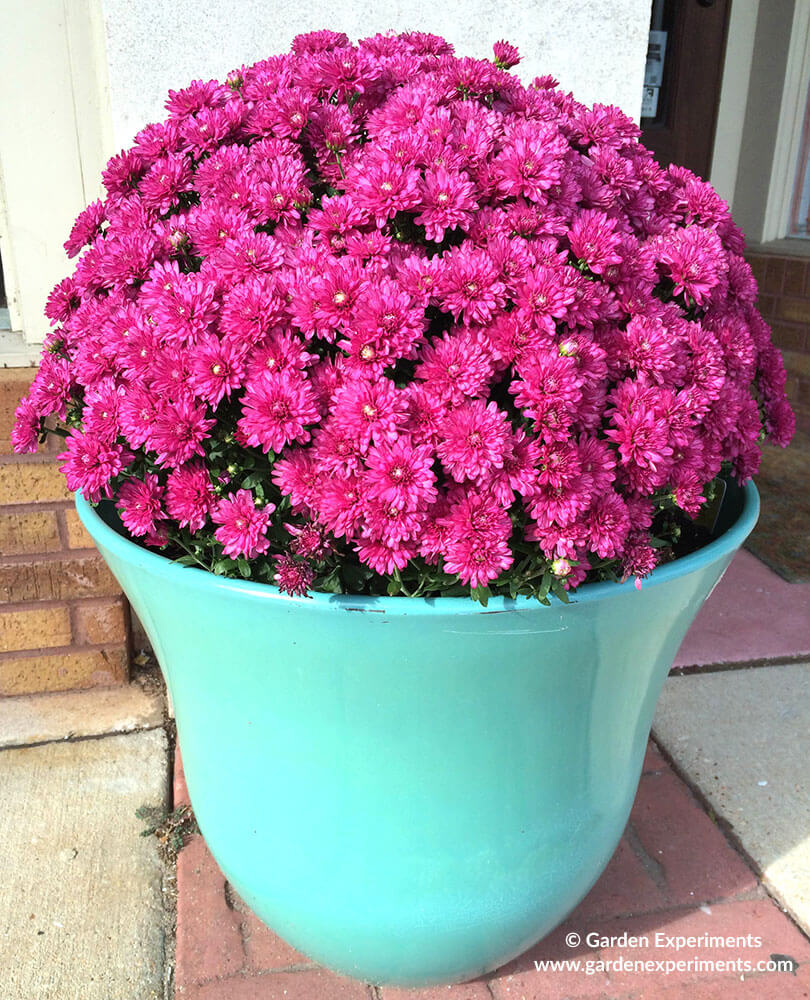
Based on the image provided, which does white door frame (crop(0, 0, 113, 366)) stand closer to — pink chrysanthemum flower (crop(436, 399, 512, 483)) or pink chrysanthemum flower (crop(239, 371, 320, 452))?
pink chrysanthemum flower (crop(239, 371, 320, 452))

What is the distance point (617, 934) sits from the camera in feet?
5.97

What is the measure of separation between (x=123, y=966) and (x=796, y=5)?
4637 mm

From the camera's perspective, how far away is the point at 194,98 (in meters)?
1.53

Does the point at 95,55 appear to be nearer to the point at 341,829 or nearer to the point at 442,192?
the point at 442,192

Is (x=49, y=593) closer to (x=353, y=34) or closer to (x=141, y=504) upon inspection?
(x=141, y=504)

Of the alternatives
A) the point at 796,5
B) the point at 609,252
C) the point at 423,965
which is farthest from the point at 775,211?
the point at 423,965

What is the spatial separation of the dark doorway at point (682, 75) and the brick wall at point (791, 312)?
69 centimetres

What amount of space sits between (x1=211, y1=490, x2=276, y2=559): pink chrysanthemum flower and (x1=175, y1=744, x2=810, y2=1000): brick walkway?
959 mm

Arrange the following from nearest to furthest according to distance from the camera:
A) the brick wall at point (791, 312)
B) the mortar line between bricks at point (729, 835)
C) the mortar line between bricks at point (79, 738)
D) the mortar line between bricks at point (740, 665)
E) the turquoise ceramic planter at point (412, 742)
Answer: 1. the turquoise ceramic planter at point (412, 742)
2. the mortar line between bricks at point (729, 835)
3. the mortar line between bricks at point (79, 738)
4. the mortar line between bricks at point (740, 665)
5. the brick wall at point (791, 312)

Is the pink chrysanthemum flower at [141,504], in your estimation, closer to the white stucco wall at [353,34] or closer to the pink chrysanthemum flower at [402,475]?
the pink chrysanthemum flower at [402,475]

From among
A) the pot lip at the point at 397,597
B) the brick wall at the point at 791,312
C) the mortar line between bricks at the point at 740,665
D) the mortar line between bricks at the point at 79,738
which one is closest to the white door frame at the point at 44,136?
the mortar line between bricks at the point at 79,738

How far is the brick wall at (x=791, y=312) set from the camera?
14.6 feet

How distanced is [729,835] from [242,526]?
58.3 inches

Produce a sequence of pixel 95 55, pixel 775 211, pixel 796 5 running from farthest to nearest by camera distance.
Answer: pixel 775 211 < pixel 796 5 < pixel 95 55
